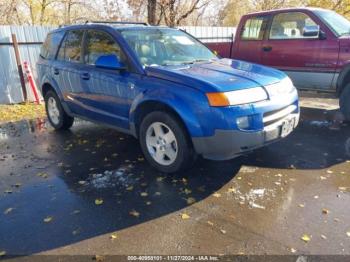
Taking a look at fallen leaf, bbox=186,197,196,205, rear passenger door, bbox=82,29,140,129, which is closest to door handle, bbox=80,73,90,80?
rear passenger door, bbox=82,29,140,129

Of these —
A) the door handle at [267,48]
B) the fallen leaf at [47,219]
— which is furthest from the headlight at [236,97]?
the door handle at [267,48]

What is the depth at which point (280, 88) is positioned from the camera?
4.21 m

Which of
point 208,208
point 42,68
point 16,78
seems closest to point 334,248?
point 208,208

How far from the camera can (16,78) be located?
918cm

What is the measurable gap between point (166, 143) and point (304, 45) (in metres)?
3.88

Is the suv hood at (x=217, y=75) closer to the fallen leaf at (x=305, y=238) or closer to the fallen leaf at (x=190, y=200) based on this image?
the fallen leaf at (x=190, y=200)

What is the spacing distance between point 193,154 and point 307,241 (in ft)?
5.36

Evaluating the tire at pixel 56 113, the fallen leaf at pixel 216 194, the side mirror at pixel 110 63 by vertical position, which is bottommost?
the fallen leaf at pixel 216 194

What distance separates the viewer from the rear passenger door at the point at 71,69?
18.0 feet

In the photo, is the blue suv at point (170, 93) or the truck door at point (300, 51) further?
the truck door at point (300, 51)

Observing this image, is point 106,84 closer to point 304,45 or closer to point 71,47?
point 71,47

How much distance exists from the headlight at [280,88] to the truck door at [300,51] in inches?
91.2

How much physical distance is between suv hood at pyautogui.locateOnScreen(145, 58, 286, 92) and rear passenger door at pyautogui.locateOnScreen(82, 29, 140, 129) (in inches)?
17.4

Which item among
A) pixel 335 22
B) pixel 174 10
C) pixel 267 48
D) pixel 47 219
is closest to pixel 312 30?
pixel 335 22
